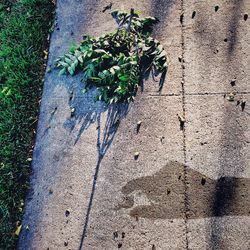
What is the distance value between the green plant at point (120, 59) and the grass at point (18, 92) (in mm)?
416

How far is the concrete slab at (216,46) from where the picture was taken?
3551mm

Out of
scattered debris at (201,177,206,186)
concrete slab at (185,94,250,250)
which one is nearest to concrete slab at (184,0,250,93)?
concrete slab at (185,94,250,250)

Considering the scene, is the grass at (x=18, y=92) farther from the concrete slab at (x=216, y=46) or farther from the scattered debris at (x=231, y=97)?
the scattered debris at (x=231, y=97)

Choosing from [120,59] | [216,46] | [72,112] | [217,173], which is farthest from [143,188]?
[216,46]

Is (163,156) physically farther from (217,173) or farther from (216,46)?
(216,46)

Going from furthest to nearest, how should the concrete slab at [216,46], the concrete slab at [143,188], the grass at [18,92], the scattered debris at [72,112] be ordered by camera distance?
1. the scattered debris at [72,112]
2. the concrete slab at [216,46]
3. the grass at [18,92]
4. the concrete slab at [143,188]

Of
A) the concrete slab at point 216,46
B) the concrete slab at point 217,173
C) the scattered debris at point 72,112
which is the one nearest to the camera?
the concrete slab at point 217,173

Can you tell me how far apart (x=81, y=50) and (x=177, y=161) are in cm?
153

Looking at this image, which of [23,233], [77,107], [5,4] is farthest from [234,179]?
[5,4]

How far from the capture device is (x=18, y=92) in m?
3.97

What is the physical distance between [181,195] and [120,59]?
56.8 inches

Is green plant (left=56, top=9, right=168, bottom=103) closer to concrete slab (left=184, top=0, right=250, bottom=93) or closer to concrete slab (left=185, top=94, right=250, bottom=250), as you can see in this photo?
concrete slab (left=184, top=0, right=250, bottom=93)

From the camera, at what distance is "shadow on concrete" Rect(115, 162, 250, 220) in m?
3.06

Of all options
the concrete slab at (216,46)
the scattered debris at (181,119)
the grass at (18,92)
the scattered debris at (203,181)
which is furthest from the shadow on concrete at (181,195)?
the grass at (18,92)
